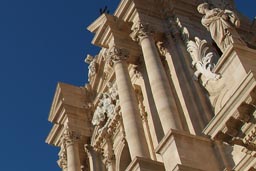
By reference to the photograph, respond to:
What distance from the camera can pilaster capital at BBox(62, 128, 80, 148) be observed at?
1925cm

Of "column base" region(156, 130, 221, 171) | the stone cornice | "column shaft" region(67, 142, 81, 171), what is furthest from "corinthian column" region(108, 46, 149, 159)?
the stone cornice

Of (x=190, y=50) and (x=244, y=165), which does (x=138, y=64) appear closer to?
(x=190, y=50)

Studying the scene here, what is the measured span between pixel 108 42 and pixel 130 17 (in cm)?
106

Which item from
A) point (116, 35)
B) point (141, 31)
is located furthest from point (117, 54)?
point (141, 31)

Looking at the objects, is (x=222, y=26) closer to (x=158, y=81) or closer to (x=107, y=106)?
(x=158, y=81)

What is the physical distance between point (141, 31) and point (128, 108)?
2.49 meters

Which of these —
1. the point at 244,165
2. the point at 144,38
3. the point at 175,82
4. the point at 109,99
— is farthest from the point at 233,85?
the point at 109,99

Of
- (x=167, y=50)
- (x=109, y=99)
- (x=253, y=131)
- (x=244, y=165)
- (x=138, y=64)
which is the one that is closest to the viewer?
(x=253, y=131)

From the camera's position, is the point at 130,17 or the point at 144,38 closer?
the point at 144,38

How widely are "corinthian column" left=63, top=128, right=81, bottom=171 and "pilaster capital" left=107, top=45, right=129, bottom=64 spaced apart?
12.7ft

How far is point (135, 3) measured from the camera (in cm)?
1695

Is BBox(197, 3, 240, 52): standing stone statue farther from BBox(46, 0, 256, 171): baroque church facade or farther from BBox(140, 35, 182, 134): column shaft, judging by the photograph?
BBox(140, 35, 182, 134): column shaft

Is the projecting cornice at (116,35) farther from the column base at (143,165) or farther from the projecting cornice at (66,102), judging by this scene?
the column base at (143,165)

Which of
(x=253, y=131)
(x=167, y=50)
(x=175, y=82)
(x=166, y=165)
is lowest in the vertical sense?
(x=253, y=131)
